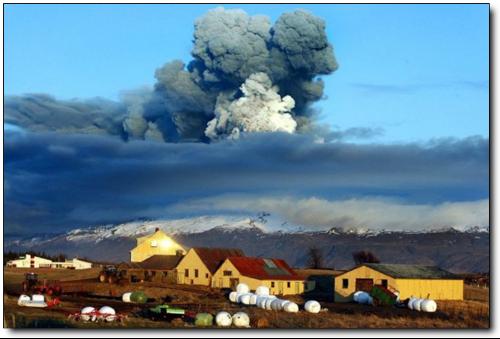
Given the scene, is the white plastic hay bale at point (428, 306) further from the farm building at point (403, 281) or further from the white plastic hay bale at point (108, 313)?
the white plastic hay bale at point (108, 313)

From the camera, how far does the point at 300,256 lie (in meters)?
36.7

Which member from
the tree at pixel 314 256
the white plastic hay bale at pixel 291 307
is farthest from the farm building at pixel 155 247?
the white plastic hay bale at pixel 291 307

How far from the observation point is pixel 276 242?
36281 mm

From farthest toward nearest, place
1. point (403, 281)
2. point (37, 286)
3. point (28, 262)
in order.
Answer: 1. point (28, 262)
2. point (37, 286)
3. point (403, 281)

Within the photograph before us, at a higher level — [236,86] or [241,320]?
[236,86]

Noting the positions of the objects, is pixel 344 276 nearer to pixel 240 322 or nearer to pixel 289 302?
pixel 289 302

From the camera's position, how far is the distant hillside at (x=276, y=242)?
35250 mm

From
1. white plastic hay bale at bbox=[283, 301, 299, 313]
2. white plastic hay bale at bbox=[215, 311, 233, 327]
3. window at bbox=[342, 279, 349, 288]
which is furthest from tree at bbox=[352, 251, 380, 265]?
white plastic hay bale at bbox=[215, 311, 233, 327]

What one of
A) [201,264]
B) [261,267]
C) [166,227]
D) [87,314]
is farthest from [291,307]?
[87,314]

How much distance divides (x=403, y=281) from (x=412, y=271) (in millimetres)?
646

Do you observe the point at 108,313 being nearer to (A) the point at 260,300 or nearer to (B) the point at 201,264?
(A) the point at 260,300

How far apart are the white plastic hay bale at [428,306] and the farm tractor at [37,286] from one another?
35.3 feet

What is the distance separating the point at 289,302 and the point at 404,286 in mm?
3536

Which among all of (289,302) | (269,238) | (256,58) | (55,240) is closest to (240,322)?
(289,302)
